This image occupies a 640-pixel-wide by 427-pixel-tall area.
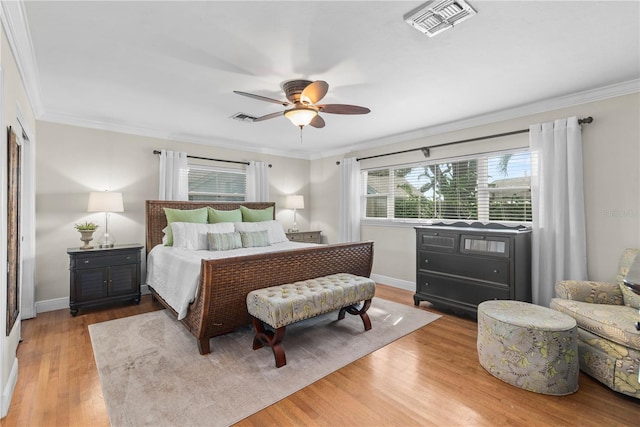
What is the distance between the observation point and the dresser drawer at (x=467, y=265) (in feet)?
11.0

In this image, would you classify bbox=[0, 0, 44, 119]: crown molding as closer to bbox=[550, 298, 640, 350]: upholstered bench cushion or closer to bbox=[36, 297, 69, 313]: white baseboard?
bbox=[36, 297, 69, 313]: white baseboard

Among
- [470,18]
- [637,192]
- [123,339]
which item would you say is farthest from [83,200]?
[637,192]

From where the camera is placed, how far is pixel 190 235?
3963 mm

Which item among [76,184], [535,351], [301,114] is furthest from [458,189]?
[76,184]

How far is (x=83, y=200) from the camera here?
13.4 ft

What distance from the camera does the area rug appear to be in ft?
6.45

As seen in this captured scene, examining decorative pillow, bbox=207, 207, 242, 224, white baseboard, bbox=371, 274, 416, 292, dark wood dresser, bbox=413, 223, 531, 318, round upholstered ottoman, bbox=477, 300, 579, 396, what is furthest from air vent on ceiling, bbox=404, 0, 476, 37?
white baseboard, bbox=371, 274, 416, 292

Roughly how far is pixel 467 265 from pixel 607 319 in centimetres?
145

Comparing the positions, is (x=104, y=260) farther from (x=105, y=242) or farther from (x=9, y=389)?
(x=9, y=389)

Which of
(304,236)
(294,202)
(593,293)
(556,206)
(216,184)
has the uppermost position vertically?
(216,184)

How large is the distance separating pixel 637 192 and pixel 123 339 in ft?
17.1

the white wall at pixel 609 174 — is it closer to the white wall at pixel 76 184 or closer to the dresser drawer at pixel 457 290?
the dresser drawer at pixel 457 290

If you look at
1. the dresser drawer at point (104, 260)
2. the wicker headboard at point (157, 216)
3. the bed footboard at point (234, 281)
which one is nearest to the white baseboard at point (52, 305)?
the dresser drawer at point (104, 260)

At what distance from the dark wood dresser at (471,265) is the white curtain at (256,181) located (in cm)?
302
